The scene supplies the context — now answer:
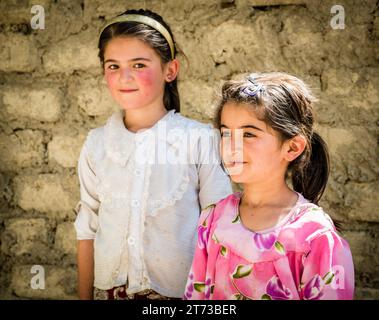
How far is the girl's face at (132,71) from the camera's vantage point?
1869 millimetres

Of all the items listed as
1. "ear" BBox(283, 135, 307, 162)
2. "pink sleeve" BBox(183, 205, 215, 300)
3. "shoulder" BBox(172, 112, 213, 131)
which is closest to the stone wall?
"shoulder" BBox(172, 112, 213, 131)

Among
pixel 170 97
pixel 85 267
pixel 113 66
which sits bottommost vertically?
pixel 85 267

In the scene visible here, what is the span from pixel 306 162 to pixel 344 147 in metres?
0.79

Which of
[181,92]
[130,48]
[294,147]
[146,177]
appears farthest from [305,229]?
[181,92]

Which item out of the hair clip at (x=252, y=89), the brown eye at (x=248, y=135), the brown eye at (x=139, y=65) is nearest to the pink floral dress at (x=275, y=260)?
the brown eye at (x=248, y=135)

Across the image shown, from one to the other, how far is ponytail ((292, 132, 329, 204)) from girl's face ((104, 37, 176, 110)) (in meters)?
0.57

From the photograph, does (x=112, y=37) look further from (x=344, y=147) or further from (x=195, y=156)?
(x=344, y=147)

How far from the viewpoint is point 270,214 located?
5.36 ft

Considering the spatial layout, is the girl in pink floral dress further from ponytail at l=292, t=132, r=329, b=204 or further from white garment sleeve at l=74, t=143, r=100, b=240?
white garment sleeve at l=74, t=143, r=100, b=240

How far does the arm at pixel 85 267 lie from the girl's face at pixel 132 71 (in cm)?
54

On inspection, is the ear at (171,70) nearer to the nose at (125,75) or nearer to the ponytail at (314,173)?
the nose at (125,75)

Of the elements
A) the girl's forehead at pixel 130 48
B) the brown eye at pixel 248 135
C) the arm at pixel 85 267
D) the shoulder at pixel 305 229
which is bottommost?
the arm at pixel 85 267

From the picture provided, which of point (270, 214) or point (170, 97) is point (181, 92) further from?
point (270, 214)

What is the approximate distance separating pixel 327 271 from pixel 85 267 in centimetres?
97
